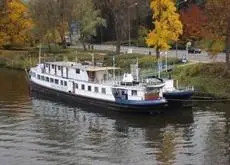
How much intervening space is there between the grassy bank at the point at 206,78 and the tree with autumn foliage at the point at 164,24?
→ 718 cm

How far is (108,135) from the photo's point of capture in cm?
5997

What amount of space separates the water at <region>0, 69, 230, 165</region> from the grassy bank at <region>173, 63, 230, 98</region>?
449 centimetres

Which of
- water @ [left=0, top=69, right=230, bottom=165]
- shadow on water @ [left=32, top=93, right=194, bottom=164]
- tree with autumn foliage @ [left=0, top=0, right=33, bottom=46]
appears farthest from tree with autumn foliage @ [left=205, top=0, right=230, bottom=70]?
tree with autumn foliage @ [left=0, top=0, right=33, bottom=46]

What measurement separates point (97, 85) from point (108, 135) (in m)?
17.7

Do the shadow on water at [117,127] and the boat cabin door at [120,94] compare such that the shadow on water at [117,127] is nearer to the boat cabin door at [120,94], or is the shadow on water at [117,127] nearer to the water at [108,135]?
the water at [108,135]

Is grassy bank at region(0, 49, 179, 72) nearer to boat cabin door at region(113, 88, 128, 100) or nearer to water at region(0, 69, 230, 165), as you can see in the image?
boat cabin door at region(113, 88, 128, 100)

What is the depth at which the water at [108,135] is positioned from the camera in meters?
51.1

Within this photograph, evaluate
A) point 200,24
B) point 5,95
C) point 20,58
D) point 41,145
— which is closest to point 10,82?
point 5,95

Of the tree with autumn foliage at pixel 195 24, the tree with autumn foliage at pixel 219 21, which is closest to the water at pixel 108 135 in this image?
the tree with autumn foliage at pixel 219 21

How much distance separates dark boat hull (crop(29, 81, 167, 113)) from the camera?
70.3 metres

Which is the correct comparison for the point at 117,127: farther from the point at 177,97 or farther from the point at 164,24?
the point at 164,24

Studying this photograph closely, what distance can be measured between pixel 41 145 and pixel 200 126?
18802mm

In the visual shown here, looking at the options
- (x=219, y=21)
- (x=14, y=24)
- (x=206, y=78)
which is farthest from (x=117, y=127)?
(x=14, y=24)

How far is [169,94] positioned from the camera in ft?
238
